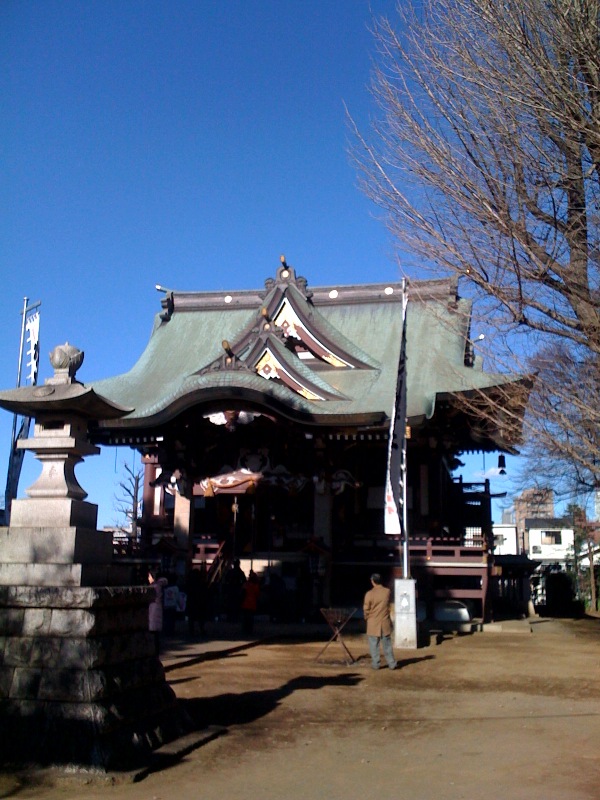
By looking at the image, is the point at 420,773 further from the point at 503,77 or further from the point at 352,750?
the point at 503,77

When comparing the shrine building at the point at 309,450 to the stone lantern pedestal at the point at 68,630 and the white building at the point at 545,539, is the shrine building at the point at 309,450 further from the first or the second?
the white building at the point at 545,539

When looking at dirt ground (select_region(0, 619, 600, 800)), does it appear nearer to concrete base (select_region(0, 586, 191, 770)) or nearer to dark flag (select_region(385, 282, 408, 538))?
concrete base (select_region(0, 586, 191, 770))

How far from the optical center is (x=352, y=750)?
7289 millimetres

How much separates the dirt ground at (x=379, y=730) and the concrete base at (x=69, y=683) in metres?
0.31

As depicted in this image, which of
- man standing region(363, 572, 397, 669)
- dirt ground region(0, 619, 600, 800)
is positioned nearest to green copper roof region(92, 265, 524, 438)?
man standing region(363, 572, 397, 669)

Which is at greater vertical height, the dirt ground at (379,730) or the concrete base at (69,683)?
the concrete base at (69,683)

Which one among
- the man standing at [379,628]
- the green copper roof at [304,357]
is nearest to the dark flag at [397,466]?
the green copper roof at [304,357]

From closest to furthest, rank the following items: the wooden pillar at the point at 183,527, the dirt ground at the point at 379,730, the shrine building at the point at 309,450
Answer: the dirt ground at the point at 379,730
the shrine building at the point at 309,450
the wooden pillar at the point at 183,527

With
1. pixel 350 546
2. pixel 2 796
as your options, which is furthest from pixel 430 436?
pixel 2 796

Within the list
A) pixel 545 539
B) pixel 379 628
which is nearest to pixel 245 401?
pixel 379 628

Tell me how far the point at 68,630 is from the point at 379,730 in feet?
11.1

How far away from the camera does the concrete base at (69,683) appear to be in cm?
634

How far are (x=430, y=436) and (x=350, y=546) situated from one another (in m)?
3.58

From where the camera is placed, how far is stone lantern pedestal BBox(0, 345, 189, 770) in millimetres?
6398
